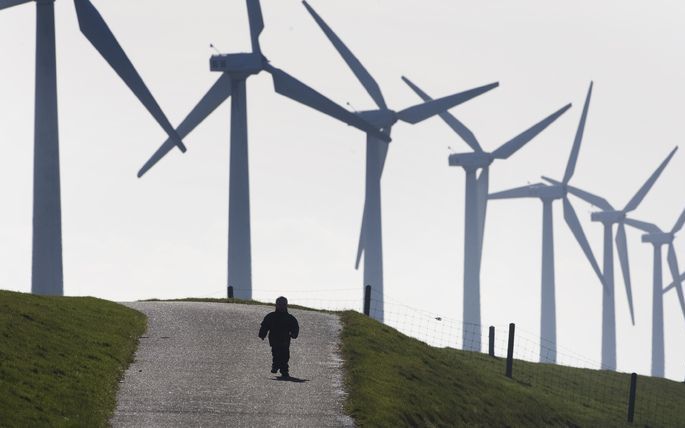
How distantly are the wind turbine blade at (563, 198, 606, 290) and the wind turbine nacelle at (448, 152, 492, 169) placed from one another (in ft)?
34.4

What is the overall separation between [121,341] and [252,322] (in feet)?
24.6

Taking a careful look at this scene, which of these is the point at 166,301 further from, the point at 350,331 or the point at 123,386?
the point at 123,386

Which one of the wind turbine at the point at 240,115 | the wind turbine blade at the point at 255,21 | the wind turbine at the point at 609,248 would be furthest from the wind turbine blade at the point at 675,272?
the wind turbine blade at the point at 255,21

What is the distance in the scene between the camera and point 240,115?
10912 cm

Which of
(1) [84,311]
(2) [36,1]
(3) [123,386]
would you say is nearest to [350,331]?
(1) [84,311]

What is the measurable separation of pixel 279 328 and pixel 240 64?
71519mm

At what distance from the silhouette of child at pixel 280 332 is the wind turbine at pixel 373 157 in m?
75.7

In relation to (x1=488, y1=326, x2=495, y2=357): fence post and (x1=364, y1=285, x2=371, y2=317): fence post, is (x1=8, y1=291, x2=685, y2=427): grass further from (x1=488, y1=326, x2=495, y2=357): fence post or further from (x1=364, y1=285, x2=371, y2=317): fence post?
(x1=488, y1=326, x2=495, y2=357): fence post

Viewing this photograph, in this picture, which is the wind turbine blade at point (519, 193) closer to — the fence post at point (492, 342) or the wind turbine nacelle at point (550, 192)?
the wind turbine nacelle at point (550, 192)

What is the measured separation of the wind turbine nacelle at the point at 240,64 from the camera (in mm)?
115375

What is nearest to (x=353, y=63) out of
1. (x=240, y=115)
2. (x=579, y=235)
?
(x=240, y=115)

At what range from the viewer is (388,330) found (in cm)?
6069

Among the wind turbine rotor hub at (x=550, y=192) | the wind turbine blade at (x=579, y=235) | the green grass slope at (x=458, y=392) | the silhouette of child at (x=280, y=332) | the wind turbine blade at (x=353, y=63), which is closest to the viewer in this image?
the silhouette of child at (x=280, y=332)

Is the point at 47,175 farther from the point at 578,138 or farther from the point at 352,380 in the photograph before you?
the point at 578,138
